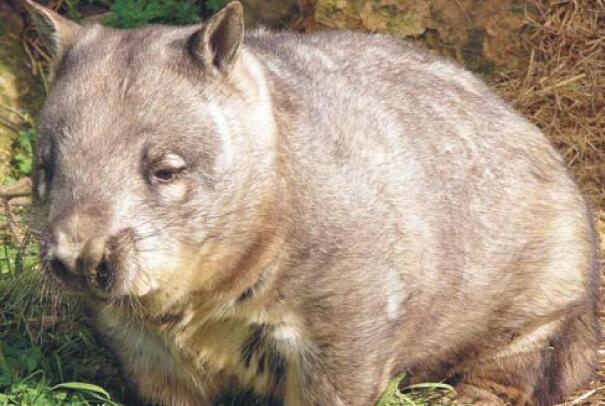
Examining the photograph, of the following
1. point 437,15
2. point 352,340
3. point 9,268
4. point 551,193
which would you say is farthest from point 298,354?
point 437,15

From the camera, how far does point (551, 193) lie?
448 cm

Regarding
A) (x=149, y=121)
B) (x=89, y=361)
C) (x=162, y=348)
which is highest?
(x=149, y=121)

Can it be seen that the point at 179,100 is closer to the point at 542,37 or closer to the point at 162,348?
the point at 162,348

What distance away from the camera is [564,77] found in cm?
643

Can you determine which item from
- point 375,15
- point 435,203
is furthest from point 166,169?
point 375,15

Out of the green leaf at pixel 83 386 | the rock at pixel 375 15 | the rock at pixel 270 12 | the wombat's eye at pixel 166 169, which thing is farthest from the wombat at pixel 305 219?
the rock at pixel 270 12

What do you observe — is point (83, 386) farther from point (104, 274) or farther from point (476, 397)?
point (476, 397)

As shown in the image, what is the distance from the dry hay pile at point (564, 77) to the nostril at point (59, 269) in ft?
12.1

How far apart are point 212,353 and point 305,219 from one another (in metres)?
0.62

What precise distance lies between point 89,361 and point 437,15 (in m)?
2.84

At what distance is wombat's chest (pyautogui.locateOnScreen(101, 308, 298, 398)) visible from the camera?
3781 millimetres

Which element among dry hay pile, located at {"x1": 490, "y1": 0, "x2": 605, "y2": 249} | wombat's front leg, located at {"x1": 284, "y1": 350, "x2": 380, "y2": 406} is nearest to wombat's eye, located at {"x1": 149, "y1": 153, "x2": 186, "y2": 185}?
wombat's front leg, located at {"x1": 284, "y1": 350, "x2": 380, "y2": 406}

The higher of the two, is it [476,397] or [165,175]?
[165,175]

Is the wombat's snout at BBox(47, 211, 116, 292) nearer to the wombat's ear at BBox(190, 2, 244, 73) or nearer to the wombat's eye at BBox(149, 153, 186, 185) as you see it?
the wombat's eye at BBox(149, 153, 186, 185)
